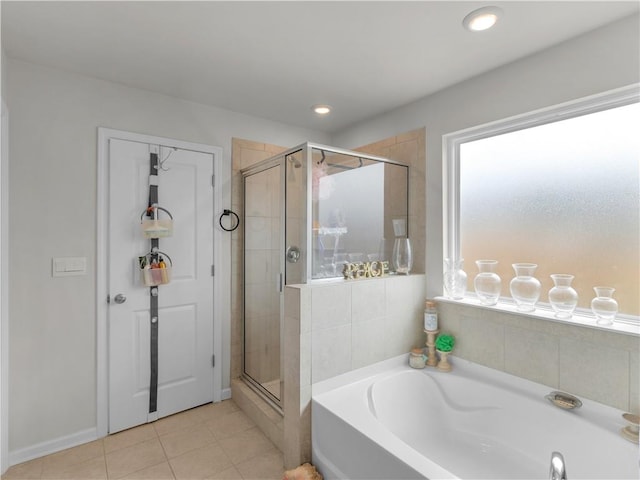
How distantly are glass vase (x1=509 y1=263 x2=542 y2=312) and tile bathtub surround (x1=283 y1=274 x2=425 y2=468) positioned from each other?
717 millimetres

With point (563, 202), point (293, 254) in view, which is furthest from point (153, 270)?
point (563, 202)

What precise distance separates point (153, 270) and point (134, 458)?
1181 mm

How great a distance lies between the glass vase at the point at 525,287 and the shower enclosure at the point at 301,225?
2.78 ft

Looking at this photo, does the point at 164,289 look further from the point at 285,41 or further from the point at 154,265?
the point at 285,41

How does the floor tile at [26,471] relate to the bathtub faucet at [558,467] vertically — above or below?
below

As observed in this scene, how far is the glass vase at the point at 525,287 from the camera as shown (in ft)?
6.22

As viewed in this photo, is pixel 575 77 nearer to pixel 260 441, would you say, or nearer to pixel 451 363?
pixel 451 363

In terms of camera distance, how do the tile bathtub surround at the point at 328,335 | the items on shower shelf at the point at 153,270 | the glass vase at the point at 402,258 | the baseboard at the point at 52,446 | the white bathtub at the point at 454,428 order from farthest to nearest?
the glass vase at the point at 402,258
the items on shower shelf at the point at 153,270
the baseboard at the point at 52,446
the tile bathtub surround at the point at 328,335
the white bathtub at the point at 454,428

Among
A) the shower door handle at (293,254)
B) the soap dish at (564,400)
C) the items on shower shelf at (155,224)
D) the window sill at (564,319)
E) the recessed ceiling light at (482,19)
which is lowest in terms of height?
the soap dish at (564,400)

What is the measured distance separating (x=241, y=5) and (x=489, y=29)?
1.25 m

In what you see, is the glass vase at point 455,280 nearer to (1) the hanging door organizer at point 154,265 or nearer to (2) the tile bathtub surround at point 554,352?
(2) the tile bathtub surround at point 554,352

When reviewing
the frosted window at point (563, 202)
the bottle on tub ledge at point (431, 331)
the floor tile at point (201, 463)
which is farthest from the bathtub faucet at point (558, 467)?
the floor tile at point (201, 463)

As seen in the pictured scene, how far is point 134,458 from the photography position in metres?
2.01

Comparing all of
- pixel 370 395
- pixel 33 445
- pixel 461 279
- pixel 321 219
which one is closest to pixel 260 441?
pixel 370 395
